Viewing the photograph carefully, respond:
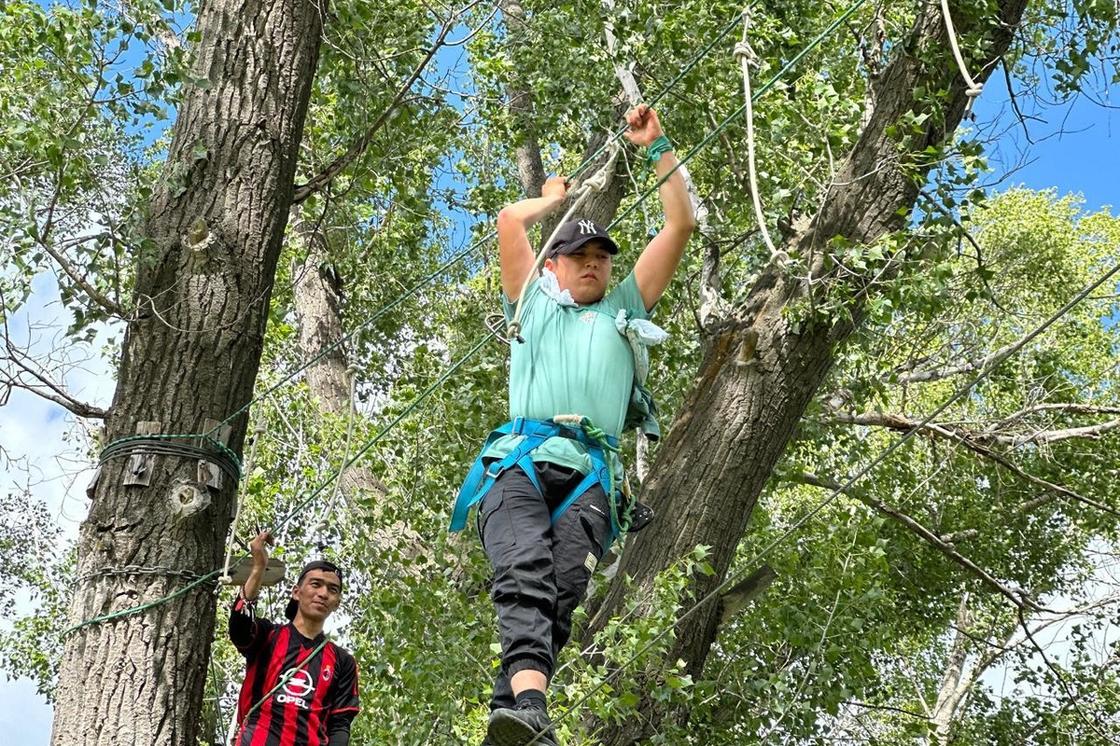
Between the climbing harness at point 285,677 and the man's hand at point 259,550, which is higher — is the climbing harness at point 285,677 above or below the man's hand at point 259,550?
below

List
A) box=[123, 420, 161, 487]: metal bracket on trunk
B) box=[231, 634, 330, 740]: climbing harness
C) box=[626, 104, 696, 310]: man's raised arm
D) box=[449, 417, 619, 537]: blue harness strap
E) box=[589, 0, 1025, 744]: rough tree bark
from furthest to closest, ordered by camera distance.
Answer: box=[589, 0, 1025, 744]: rough tree bark → box=[231, 634, 330, 740]: climbing harness → box=[123, 420, 161, 487]: metal bracket on trunk → box=[626, 104, 696, 310]: man's raised arm → box=[449, 417, 619, 537]: blue harness strap

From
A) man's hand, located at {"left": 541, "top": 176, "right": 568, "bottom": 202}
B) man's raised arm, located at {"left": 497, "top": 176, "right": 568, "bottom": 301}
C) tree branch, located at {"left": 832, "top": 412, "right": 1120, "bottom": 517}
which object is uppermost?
tree branch, located at {"left": 832, "top": 412, "right": 1120, "bottom": 517}

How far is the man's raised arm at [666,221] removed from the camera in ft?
11.9

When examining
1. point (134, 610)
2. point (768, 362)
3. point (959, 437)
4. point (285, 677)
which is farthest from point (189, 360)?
point (959, 437)

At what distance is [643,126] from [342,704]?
7.31 feet

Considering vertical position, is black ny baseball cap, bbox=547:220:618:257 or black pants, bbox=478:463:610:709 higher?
black ny baseball cap, bbox=547:220:618:257

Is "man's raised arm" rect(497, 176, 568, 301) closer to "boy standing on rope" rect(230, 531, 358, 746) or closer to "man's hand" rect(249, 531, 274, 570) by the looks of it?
"man's hand" rect(249, 531, 274, 570)

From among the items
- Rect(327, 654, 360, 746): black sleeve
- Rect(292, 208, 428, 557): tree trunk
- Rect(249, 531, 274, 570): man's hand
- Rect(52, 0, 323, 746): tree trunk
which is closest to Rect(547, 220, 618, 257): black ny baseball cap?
Rect(52, 0, 323, 746): tree trunk

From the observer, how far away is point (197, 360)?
418 centimetres

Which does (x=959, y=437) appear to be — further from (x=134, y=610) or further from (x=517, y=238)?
(x=134, y=610)

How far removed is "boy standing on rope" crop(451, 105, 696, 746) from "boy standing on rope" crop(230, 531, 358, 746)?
1.03 metres

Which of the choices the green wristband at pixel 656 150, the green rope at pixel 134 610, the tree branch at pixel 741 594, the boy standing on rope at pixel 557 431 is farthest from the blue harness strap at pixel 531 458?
the tree branch at pixel 741 594

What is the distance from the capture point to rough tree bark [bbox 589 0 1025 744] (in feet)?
16.1

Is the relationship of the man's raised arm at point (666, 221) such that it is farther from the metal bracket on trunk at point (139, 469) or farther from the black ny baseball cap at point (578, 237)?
the metal bracket on trunk at point (139, 469)
